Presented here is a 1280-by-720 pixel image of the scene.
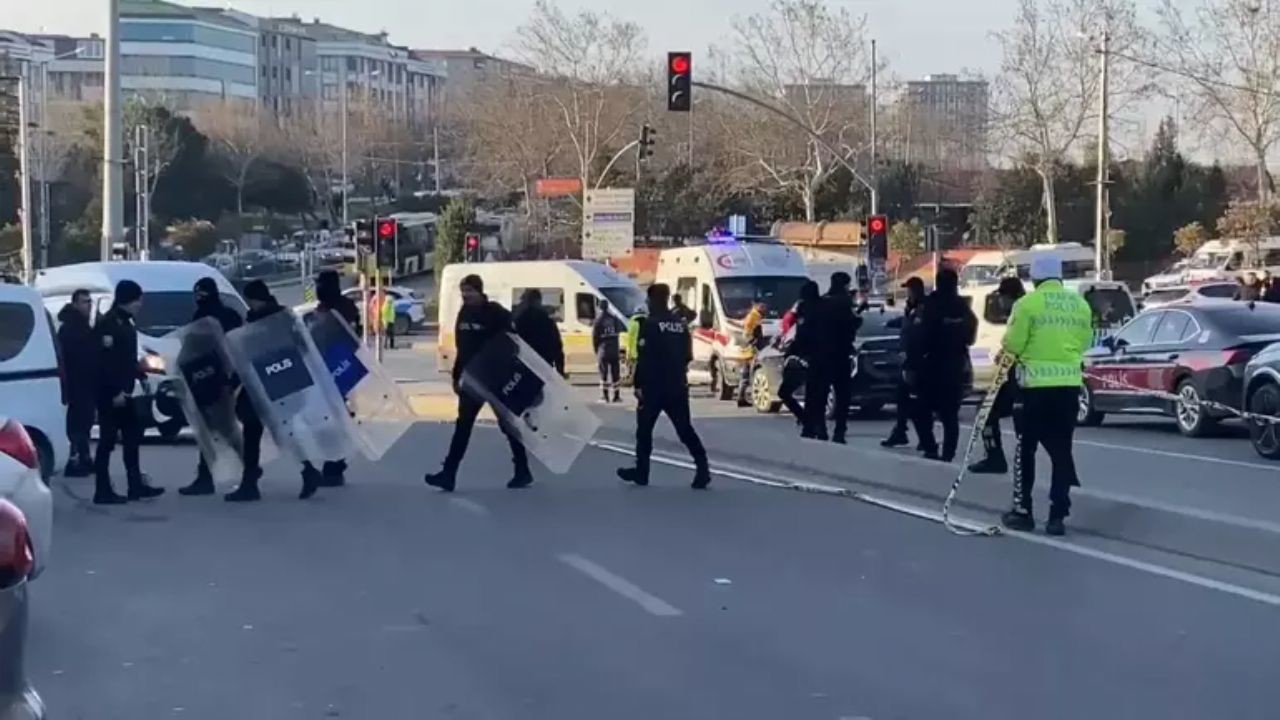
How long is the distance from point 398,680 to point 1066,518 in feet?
21.8

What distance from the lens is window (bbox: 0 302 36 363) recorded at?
49.7 feet

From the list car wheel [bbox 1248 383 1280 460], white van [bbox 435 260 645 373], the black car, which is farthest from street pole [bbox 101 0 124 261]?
car wheel [bbox 1248 383 1280 460]

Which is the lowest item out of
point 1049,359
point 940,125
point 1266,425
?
point 1266,425

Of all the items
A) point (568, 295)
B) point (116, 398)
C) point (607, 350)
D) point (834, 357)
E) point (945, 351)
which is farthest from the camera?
point (568, 295)

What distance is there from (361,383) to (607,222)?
27014 mm

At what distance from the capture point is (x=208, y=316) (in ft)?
52.6

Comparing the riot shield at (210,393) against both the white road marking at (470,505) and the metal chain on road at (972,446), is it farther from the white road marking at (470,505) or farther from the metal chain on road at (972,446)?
the metal chain on road at (972,446)

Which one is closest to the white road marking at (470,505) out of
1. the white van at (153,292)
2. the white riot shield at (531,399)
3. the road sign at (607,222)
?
the white riot shield at (531,399)

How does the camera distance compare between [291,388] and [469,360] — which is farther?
[469,360]

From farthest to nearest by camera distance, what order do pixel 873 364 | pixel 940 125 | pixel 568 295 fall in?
pixel 940 125, pixel 568 295, pixel 873 364

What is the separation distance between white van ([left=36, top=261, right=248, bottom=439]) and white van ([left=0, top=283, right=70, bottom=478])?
19.5 ft

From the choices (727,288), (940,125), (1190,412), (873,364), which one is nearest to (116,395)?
(1190,412)

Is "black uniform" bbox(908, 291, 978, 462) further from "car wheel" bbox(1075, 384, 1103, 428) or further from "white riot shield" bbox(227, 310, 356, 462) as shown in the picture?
"car wheel" bbox(1075, 384, 1103, 428)

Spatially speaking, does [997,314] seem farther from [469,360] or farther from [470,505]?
[470,505]
